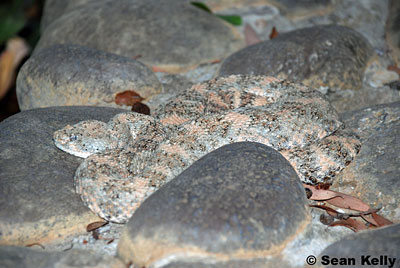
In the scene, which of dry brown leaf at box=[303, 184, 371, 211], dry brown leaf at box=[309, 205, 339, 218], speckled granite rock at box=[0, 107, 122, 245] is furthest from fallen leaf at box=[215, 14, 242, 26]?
dry brown leaf at box=[309, 205, 339, 218]

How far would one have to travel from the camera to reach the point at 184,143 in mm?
4555

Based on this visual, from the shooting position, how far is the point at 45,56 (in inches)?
256

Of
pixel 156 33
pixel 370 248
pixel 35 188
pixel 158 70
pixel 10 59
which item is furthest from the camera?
pixel 10 59

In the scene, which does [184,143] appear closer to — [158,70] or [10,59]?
[158,70]

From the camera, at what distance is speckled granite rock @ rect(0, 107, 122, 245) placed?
3.82m

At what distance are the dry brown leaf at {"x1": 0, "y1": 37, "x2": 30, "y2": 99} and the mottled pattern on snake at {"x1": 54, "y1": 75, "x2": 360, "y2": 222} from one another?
9245 mm

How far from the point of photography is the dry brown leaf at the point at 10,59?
1307 centimetres

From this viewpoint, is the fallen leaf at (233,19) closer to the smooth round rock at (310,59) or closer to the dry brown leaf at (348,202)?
the smooth round rock at (310,59)

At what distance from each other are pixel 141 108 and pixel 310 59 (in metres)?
2.54

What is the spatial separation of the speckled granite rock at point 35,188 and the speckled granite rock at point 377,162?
2.64 meters

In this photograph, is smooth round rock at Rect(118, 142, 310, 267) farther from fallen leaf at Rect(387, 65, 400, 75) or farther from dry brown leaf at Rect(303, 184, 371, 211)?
fallen leaf at Rect(387, 65, 400, 75)

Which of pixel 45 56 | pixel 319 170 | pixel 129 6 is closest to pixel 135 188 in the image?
pixel 319 170

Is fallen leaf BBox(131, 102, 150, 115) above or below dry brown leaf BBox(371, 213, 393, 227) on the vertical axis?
below

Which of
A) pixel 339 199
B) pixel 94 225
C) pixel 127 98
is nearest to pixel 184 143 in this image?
pixel 94 225
